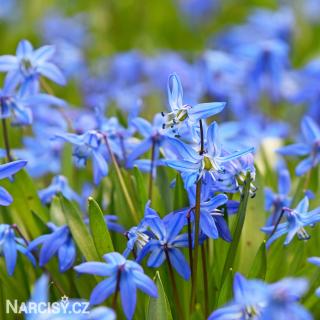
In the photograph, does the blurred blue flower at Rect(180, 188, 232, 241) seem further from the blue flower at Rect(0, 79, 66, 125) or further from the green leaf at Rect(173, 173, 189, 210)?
the blue flower at Rect(0, 79, 66, 125)

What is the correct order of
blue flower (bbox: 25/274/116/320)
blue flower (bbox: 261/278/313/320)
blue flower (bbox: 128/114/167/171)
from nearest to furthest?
blue flower (bbox: 261/278/313/320) → blue flower (bbox: 25/274/116/320) → blue flower (bbox: 128/114/167/171)

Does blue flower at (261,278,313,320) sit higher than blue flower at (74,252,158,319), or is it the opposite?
blue flower at (261,278,313,320)

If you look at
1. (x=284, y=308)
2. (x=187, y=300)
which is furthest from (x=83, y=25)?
(x=284, y=308)

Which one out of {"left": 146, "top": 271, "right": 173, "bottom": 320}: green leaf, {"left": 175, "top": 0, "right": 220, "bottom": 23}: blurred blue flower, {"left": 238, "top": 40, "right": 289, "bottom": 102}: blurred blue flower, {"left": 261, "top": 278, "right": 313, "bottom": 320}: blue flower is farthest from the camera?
{"left": 175, "top": 0, "right": 220, "bottom": 23}: blurred blue flower

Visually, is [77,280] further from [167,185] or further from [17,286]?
[167,185]

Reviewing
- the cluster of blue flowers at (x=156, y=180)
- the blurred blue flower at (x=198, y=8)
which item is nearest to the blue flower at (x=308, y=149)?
the cluster of blue flowers at (x=156, y=180)

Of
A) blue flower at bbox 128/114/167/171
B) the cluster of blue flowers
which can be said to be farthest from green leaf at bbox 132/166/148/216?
blue flower at bbox 128/114/167/171
